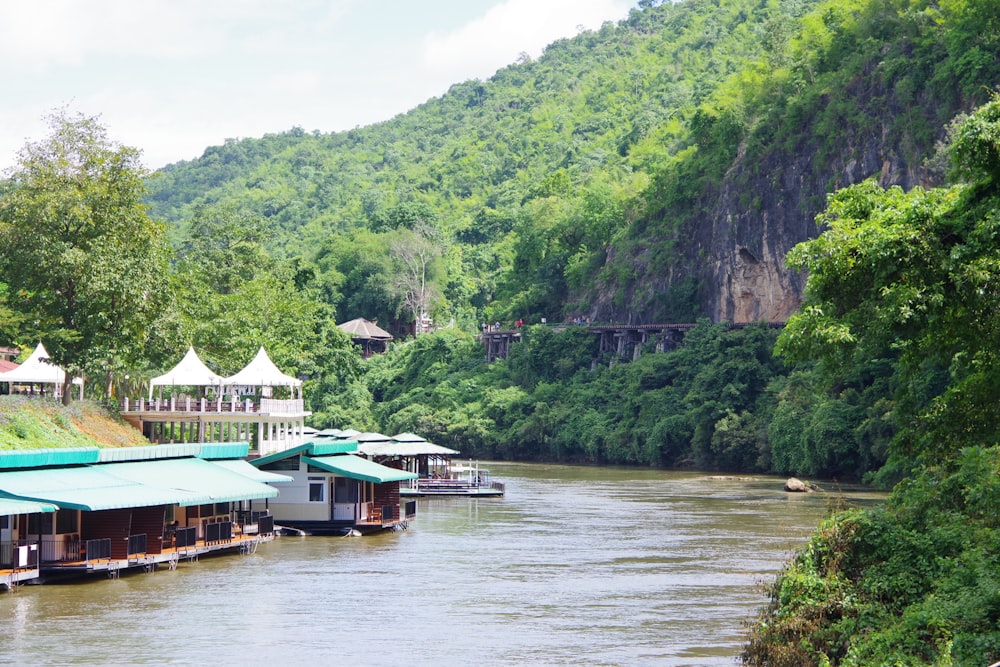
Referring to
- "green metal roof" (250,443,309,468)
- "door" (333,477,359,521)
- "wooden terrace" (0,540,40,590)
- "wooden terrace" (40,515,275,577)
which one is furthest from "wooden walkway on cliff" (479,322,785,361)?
"wooden terrace" (0,540,40,590)

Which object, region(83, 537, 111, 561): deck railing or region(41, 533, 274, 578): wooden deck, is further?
region(83, 537, 111, 561): deck railing

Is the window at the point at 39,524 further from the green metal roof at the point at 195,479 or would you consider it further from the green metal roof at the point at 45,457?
the green metal roof at the point at 195,479

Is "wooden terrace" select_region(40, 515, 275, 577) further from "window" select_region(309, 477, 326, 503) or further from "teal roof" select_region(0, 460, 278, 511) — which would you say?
"window" select_region(309, 477, 326, 503)

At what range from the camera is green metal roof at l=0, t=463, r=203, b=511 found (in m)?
33.6

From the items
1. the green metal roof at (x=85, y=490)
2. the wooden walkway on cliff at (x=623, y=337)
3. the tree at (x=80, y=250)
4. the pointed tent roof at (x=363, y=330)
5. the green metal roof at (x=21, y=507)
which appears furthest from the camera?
the pointed tent roof at (x=363, y=330)

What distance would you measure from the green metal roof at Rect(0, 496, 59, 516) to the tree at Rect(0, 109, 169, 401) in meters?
24.9

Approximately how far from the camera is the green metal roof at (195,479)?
38.9 meters

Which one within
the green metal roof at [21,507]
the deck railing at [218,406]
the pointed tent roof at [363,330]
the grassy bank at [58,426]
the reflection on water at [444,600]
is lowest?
the reflection on water at [444,600]

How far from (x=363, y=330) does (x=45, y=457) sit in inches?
Result: 4316

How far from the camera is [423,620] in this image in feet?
102

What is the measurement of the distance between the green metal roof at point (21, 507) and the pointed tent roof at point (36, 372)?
92.0 ft

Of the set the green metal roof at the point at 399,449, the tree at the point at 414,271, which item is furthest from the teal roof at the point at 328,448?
the tree at the point at 414,271

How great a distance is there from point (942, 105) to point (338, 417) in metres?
54.5

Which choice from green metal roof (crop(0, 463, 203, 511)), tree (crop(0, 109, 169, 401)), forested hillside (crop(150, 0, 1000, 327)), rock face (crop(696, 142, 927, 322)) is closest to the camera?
green metal roof (crop(0, 463, 203, 511))
